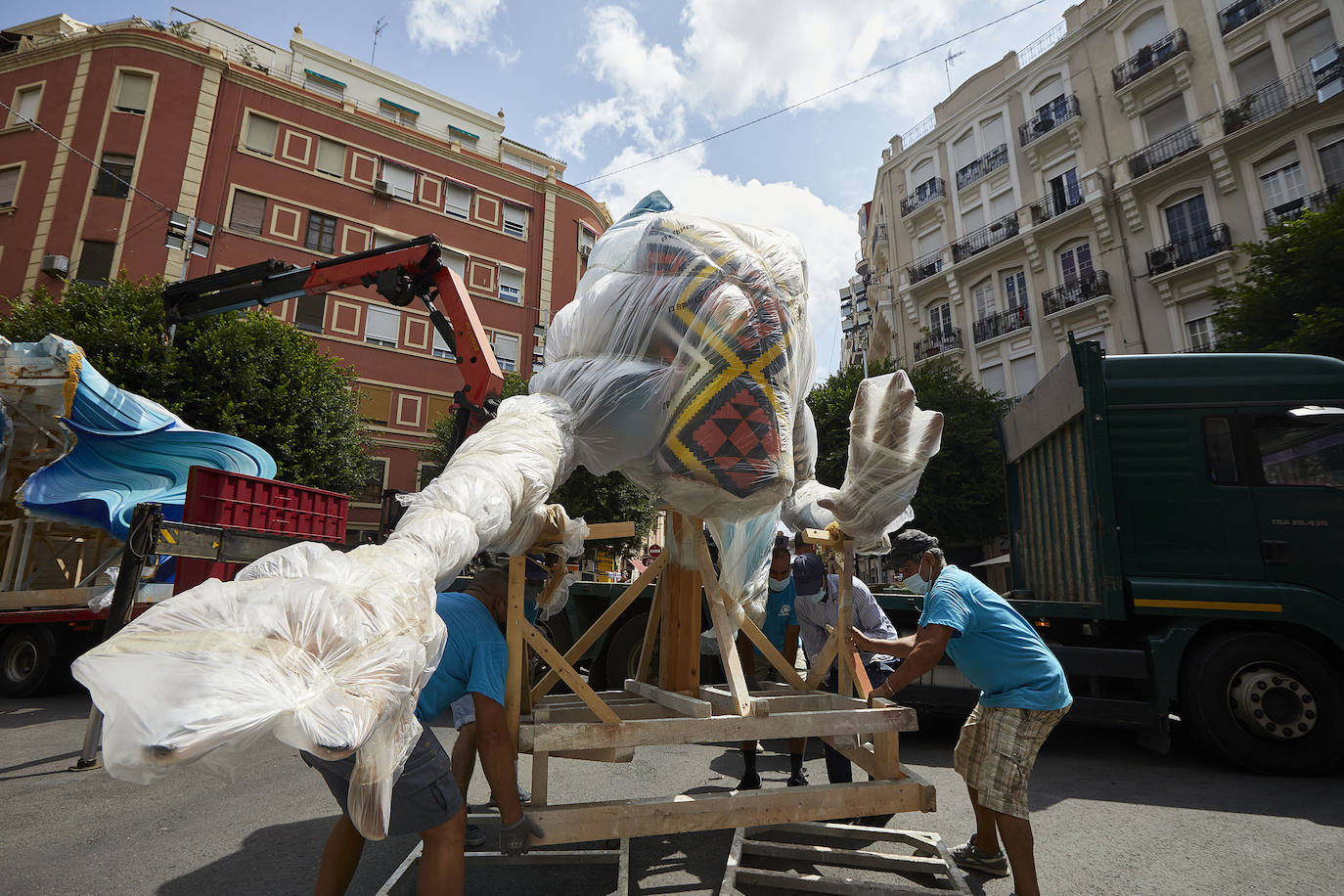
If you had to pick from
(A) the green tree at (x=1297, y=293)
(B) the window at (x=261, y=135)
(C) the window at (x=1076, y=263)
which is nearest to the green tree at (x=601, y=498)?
(B) the window at (x=261, y=135)

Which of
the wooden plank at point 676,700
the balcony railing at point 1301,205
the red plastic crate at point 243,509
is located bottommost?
the wooden plank at point 676,700

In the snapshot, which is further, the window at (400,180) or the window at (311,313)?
the window at (400,180)

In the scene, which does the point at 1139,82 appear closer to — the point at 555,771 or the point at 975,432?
the point at 975,432

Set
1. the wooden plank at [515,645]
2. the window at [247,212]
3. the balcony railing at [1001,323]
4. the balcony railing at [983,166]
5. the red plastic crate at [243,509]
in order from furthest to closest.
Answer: the balcony railing at [983,166]
the balcony railing at [1001,323]
the window at [247,212]
the red plastic crate at [243,509]
the wooden plank at [515,645]

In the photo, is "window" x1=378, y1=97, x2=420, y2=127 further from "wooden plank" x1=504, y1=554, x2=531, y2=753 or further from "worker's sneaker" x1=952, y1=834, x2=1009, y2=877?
"worker's sneaker" x1=952, y1=834, x2=1009, y2=877

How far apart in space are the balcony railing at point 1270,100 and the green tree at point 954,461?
31.7ft

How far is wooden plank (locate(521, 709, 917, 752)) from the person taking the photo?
2.77 m

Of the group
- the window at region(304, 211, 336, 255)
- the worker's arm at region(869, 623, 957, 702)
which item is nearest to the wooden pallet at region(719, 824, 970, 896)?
the worker's arm at region(869, 623, 957, 702)

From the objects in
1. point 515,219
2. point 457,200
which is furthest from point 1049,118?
point 457,200

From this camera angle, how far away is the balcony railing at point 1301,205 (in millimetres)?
16656

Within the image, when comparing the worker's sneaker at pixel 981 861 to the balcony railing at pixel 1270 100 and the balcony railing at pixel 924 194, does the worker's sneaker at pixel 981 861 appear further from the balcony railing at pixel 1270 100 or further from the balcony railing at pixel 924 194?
the balcony railing at pixel 924 194

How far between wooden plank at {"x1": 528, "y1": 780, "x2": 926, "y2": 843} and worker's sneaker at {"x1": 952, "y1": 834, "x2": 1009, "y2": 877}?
91 cm

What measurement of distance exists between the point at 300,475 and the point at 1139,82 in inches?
1009

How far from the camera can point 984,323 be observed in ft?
80.1
